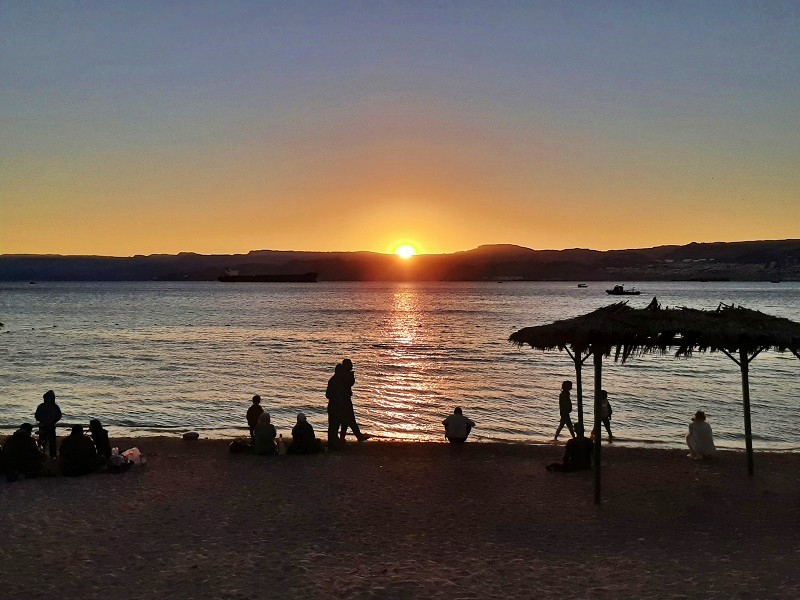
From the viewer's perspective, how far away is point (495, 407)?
84.6ft

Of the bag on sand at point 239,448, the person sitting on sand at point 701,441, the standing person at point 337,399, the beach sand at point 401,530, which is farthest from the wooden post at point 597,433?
the bag on sand at point 239,448

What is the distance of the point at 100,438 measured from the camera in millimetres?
13797

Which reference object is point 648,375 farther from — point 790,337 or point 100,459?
point 100,459

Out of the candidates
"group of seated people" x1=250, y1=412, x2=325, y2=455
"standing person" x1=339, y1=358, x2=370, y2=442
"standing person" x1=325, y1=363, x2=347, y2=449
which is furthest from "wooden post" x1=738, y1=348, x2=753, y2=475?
"group of seated people" x1=250, y1=412, x2=325, y2=455

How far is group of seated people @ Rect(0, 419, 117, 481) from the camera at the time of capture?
41.5 ft

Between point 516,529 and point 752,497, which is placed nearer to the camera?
point 516,529

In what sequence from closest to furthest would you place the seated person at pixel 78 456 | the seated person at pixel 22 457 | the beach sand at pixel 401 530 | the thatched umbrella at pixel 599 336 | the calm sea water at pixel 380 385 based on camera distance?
the beach sand at pixel 401 530
the thatched umbrella at pixel 599 336
the seated person at pixel 22 457
the seated person at pixel 78 456
the calm sea water at pixel 380 385

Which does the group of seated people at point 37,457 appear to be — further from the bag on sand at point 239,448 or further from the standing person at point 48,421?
the bag on sand at point 239,448

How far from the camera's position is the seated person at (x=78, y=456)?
12875 mm

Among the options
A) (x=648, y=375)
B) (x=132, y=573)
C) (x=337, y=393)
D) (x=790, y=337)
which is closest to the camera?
(x=132, y=573)

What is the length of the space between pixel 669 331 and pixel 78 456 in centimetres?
1052

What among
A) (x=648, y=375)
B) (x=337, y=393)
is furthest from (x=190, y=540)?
(x=648, y=375)

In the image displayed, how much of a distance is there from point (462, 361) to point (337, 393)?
27622 millimetres

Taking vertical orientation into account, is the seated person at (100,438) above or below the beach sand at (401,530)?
above
